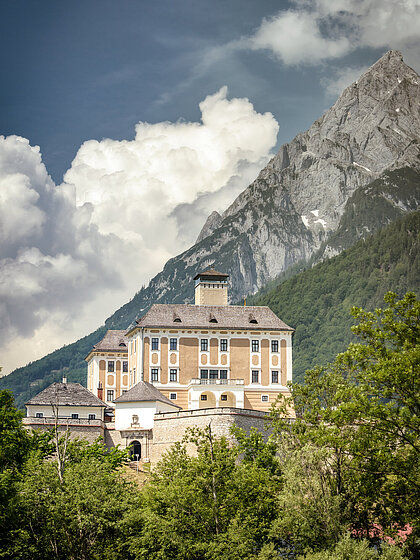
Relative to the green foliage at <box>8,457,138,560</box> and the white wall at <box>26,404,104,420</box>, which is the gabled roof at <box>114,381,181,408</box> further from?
the green foliage at <box>8,457,138,560</box>

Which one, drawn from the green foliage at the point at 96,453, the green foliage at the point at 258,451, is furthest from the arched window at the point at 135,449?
the green foliage at the point at 258,451

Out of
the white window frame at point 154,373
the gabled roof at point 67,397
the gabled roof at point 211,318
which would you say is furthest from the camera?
the gabled roof at point 211,318

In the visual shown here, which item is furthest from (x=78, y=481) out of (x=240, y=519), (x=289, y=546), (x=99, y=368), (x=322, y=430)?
(x=99, y=368)

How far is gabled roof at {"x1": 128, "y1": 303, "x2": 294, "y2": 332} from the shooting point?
8271 cm

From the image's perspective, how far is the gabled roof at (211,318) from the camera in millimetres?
82706

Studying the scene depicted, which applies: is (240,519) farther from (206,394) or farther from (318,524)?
(206,394)

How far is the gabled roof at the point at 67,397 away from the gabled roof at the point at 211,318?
376 inches

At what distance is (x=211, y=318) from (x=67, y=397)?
17156mm

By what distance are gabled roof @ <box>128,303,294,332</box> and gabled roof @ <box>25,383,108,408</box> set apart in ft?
31.3

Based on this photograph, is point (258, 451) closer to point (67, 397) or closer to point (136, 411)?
point (136, 411)

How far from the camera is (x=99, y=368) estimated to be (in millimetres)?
96750

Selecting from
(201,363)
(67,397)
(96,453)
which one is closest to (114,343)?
(201,363)

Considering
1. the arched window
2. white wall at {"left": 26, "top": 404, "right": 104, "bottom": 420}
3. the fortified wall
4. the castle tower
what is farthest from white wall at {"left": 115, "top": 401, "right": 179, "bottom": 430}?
the castle tower

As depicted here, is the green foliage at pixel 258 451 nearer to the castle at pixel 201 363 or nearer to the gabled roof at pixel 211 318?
the castle at pixel 201 363
